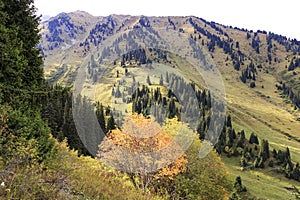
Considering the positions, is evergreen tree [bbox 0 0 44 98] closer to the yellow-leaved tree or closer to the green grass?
the yellow-leaved tree

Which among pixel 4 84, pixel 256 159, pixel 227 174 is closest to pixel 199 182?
pixel 227 174

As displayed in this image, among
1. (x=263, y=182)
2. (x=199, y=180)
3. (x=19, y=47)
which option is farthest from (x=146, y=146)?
(x=263, y=182)

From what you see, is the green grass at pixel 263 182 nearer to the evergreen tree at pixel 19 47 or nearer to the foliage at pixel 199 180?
the foliage at pixel 199 180

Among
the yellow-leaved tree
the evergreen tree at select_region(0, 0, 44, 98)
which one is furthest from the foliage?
the evergreen tree at select_region(0, 0, 44, 98)

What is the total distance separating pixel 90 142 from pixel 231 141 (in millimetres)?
91728

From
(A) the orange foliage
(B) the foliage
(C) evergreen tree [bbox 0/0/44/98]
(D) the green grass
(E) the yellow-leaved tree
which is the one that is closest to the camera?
(C) evergreen tree [bbox 0/0/44/98]

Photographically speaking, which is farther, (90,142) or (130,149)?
(90,142)

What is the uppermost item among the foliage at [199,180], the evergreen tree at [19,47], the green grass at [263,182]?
the evergreen tree at [19,47]

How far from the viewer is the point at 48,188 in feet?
34.0

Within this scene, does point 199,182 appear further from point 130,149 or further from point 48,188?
point 48,188

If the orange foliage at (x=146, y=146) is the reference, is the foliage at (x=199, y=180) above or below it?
below

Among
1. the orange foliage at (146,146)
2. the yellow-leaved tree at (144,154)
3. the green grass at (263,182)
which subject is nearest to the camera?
the yellow-leaved tree at (144,154)

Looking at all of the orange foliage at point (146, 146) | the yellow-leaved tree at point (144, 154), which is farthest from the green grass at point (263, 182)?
the yellow-leaved tree at point (144, 154)

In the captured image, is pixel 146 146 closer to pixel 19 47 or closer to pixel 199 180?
pixel 199 180
